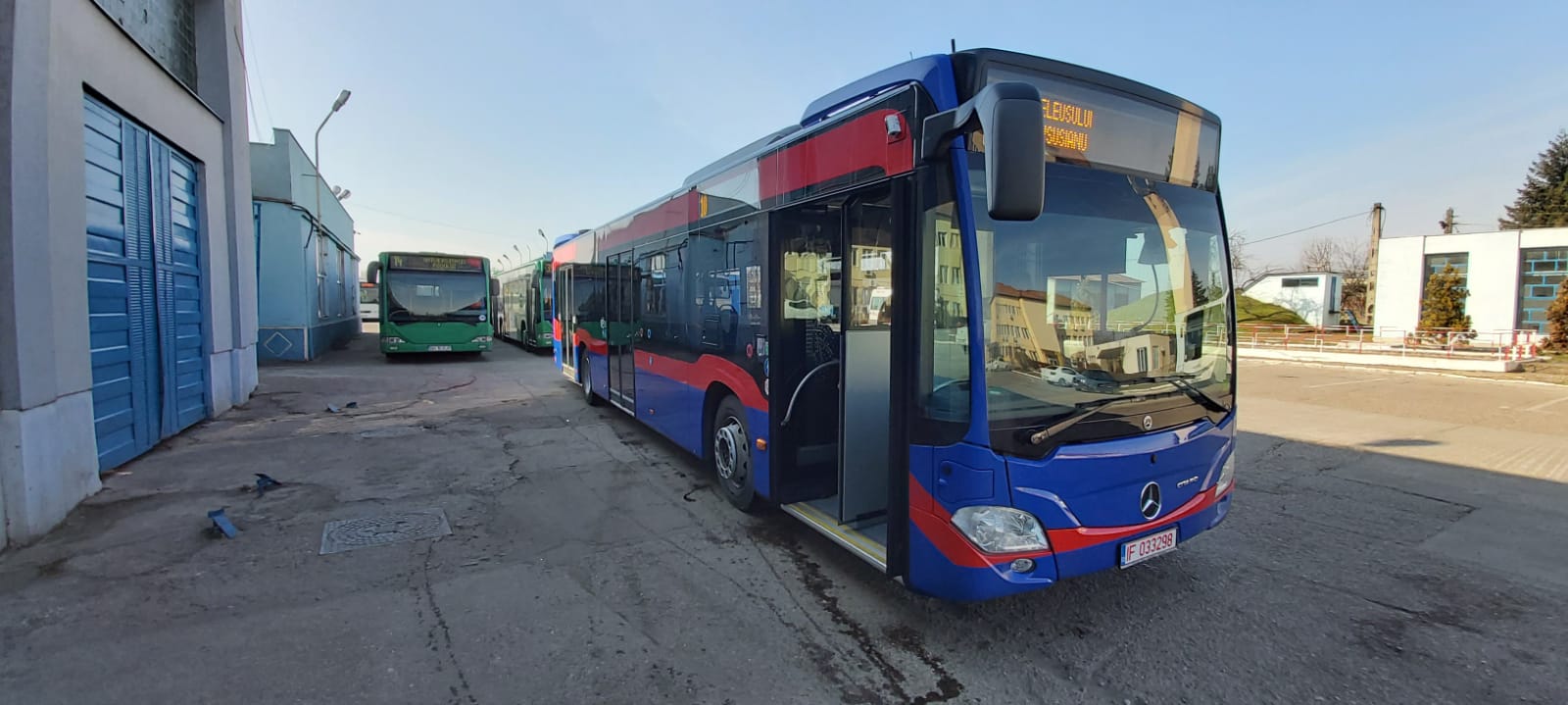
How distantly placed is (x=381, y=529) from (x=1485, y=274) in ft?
138

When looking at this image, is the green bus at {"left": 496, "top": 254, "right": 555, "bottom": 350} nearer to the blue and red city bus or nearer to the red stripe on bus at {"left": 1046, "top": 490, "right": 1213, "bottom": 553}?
the blue and red city bus

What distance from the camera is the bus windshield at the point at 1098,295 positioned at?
311cm

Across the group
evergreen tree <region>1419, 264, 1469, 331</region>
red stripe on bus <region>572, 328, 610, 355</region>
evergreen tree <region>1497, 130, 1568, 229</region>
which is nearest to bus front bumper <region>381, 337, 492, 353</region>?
red stripe on bus <region>572, 328, 610, 355</region>

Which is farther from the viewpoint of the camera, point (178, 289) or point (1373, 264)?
point (1373, 264)

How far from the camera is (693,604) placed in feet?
12.8

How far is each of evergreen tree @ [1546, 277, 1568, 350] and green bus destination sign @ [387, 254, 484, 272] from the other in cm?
3526

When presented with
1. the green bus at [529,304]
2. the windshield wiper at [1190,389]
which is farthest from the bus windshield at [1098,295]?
the green bus at [529,304]

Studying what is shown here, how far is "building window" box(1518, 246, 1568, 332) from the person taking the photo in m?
27.0

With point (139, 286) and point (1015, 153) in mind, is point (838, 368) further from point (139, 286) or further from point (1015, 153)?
point (139, 286)

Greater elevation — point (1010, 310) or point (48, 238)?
point (48, 238)

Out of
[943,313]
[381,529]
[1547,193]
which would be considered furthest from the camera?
[1547,193]

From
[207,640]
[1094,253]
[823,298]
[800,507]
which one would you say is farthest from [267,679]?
[1094,253]

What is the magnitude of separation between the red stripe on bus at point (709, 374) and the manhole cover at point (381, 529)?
2.40 meters

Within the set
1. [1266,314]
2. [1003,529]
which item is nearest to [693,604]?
[1003,529]
